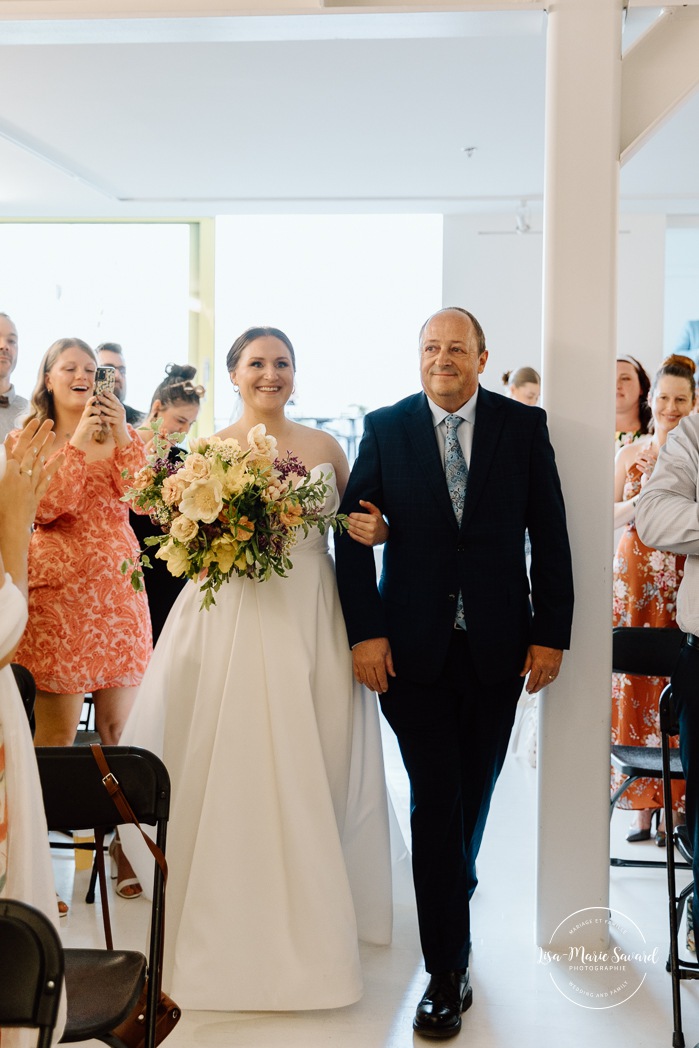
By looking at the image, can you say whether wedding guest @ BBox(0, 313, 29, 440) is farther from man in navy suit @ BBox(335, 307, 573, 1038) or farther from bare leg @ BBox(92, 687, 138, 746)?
man in navy suit @ BBox(335, 307, 573, 1038)

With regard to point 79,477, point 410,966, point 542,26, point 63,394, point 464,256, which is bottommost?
point 410,966

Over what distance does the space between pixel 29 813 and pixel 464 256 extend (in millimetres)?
8675

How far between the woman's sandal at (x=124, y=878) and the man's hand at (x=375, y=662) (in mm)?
1319

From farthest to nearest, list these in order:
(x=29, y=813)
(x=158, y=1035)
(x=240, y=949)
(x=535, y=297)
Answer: (x=535, y=297) → (x=240, y=949) → (x=158, y=1035) → (x=29, y=813)

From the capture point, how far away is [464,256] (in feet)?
31.9

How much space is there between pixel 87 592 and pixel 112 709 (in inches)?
18.0

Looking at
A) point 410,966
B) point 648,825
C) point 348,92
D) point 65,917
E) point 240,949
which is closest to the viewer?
point 240,949

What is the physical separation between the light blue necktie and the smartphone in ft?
4.23

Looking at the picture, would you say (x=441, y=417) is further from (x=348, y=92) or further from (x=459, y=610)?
(x=348, y=92)

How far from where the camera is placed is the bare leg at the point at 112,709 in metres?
3.72

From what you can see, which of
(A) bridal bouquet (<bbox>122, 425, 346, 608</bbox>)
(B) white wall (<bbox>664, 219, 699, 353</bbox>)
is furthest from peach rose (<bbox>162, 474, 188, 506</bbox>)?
A: (B) white wall (<bbox>664, 219, 699, 353</bbox>)

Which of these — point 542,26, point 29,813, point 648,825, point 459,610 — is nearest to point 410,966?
point 459,610

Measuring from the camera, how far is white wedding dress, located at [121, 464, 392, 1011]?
292cm

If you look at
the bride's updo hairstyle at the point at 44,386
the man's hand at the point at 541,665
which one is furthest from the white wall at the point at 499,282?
the man's hand at the point at 541,665
